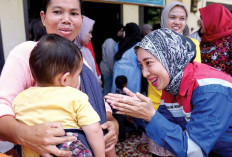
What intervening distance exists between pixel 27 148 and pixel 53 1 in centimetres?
88

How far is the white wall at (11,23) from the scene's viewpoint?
3.17m

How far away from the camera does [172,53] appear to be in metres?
1.56

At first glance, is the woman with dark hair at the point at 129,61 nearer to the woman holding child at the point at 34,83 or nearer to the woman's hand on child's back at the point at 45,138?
the woman holding child at the point at 34,83

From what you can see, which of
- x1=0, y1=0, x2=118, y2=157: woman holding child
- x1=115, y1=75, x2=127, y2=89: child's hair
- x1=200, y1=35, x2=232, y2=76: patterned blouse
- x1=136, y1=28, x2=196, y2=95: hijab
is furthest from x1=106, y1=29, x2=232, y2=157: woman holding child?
x1=115, y1=75, x2=127, y2=89: child's hair

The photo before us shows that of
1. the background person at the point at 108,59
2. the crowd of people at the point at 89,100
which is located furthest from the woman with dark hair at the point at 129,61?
the crowd of people at the point at 89,100

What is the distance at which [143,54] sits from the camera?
1604 millimetres

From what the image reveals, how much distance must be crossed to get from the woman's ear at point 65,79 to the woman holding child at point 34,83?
15 cm

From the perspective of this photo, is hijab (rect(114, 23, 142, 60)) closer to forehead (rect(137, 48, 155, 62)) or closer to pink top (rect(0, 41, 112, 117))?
forehead (rect(137, 48, 155, 62))

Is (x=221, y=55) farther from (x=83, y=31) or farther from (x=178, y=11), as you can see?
(x=83, y=31)

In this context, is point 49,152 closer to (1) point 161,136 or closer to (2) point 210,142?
(1) point 161,136

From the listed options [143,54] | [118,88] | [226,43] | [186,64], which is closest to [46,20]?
[143,54]

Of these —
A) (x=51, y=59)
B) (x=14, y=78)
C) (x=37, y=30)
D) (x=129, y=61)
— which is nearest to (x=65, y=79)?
(x=51, y=59)

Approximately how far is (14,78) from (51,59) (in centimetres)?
23

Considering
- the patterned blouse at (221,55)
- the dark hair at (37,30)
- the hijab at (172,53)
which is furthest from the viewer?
the patterned blouse at (221,55)
